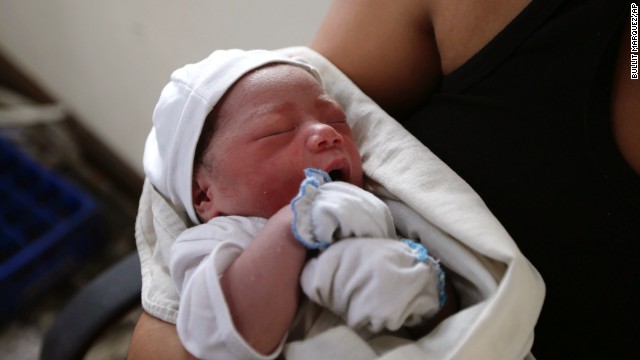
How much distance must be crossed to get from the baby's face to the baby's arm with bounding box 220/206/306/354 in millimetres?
85

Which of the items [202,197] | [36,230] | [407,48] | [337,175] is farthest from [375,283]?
[36,230]

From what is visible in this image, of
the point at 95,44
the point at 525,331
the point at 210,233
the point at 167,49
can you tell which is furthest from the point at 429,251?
the point at 95,44

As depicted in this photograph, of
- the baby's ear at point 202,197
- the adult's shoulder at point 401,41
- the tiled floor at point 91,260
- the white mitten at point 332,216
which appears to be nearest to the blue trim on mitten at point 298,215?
the white mitten at point 332,216

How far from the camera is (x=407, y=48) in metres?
0.77

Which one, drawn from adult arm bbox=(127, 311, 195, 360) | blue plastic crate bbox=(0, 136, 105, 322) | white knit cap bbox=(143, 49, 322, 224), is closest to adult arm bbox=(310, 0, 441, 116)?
white knit cap bbox=(143, 49, 322, 224)

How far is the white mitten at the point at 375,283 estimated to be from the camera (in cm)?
50

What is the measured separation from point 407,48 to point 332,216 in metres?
0.36

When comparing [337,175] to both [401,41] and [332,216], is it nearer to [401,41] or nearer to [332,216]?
[332,216]

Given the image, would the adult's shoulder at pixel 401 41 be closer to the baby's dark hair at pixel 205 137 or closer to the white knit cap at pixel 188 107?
the white knit cap at pixel 188 107

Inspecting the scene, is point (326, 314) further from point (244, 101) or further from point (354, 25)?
point (354, 25)

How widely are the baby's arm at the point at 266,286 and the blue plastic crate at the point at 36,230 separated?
3.28 ft

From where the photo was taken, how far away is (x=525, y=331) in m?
0.53

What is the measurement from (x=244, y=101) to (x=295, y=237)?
0.21 m

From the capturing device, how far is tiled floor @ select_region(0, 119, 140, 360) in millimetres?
1303
